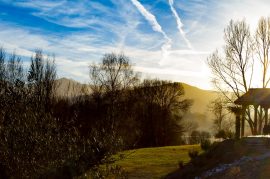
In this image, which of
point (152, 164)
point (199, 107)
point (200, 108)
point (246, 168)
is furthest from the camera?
point (199, 107)

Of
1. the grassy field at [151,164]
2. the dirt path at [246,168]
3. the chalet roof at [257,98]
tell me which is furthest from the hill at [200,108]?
the dirt path at [246,168]

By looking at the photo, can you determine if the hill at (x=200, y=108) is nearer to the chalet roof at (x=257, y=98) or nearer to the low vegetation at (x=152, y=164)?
the low vegetation at (x=152, y=164)

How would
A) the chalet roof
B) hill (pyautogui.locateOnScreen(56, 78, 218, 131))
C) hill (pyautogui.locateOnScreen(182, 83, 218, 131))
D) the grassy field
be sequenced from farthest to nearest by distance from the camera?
hill (pyautogui.locateOnScreen(182, 83, 218, 131)) < hill (pyautogui.locateOnScreen(56, 78, 218, 131)) < the chalet roof < the grassy field

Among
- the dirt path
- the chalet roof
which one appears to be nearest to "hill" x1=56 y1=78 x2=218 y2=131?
the chalet roof

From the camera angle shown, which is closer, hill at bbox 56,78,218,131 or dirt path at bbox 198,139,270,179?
dirt path at bbox 198,139,270,179

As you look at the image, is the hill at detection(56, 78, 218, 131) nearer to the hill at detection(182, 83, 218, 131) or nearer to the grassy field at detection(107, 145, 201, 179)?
the hill at detection(182, 83, 218, 131)

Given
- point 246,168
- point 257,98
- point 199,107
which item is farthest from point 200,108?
point 246,168

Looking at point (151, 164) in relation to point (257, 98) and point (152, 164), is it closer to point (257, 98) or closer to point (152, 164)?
point (152, 164)

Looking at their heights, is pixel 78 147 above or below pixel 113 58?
below

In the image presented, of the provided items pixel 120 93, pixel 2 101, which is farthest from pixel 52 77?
pixel 2 101

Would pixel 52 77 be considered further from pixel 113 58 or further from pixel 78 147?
pixel 78 147

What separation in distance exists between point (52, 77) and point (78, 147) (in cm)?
3808

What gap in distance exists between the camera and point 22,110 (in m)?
8.21

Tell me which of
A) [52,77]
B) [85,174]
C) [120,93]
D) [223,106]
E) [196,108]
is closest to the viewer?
[85,174]
